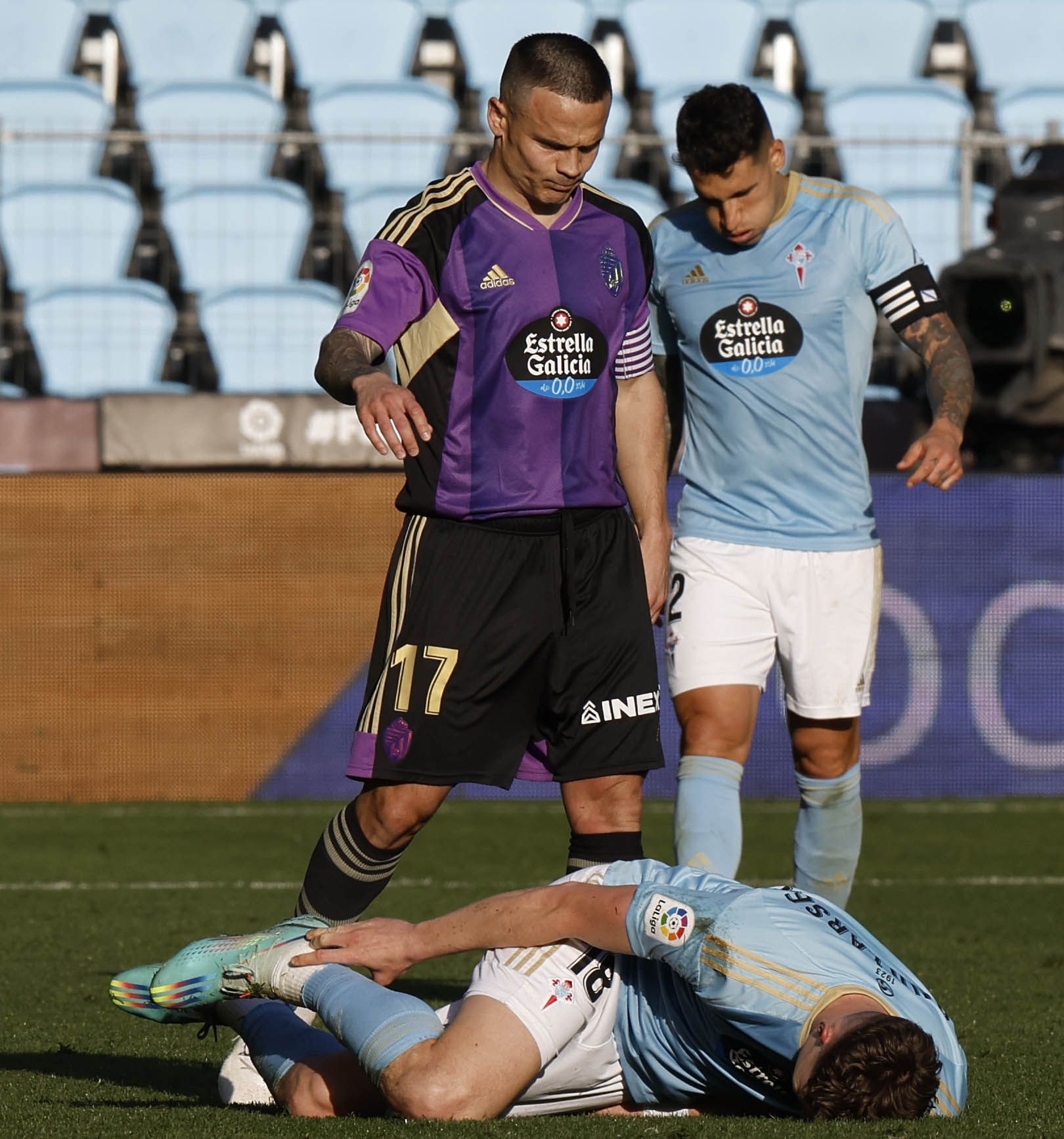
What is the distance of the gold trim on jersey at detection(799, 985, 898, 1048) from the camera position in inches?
117

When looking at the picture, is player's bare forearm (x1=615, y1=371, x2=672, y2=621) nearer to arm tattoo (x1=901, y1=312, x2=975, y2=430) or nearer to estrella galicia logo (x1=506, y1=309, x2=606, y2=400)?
estrella galicia logo (x1=506, y1=309, x2=606, y2=400)

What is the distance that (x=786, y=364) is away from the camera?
462 centimetres

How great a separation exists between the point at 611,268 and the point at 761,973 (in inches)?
60.9

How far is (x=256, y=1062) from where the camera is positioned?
3.45 metres

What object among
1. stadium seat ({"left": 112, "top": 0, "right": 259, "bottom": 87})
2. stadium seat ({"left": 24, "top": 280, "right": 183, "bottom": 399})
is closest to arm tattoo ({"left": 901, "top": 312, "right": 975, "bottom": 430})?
stadium seat ({"left": 24, "top": 280, "right": 183, "bottom": 399})

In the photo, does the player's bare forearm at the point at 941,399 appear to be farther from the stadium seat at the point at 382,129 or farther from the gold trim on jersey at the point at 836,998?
the stadium seat at the point at 382,129

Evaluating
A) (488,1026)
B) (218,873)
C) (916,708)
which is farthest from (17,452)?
(488,1026)

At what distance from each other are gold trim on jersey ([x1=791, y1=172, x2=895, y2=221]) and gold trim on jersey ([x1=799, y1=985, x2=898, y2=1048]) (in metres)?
2.28

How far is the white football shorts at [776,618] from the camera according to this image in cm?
455

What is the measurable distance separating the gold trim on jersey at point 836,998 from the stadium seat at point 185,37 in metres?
10.3

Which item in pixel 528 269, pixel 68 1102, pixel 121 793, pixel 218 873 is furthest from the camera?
pixel 121 793

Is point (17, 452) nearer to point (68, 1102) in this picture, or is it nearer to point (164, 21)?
point (164, 21)

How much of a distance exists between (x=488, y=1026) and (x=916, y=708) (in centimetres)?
582

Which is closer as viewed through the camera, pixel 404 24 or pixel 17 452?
pixel 17 452
